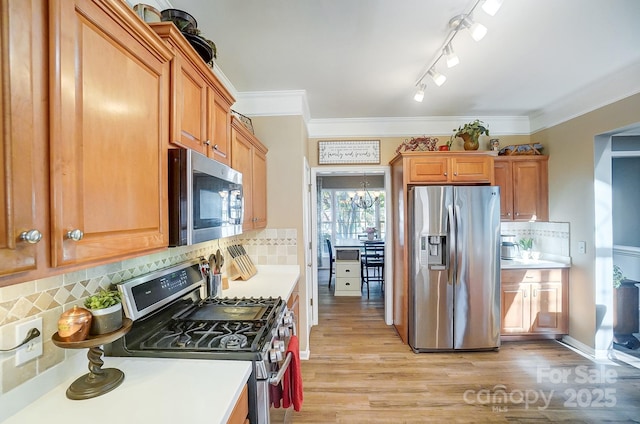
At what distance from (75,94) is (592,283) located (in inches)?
159

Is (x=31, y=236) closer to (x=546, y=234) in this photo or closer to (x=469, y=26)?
(x=469, y=26)

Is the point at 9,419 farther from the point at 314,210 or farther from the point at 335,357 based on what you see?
the point at 314,210

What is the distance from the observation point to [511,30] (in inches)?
72.0

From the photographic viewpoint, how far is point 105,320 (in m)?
0.91

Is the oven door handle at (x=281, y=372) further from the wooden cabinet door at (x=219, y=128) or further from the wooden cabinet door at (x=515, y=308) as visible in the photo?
the wooden cabinet door at (x=515, y=308)

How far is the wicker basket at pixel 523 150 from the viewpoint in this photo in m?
3.29

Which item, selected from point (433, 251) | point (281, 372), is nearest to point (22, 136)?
point (281, 372)

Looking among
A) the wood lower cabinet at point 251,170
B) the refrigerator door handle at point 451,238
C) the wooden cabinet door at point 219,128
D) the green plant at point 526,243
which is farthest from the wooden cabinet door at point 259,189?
the green plant at point 526,243

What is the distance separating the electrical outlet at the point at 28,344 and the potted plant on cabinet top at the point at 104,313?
143 millimetres

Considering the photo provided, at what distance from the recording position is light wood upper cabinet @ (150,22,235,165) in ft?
3.60

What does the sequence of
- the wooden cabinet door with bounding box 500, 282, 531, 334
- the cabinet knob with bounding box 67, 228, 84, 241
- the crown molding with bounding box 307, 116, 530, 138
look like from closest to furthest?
1. the cabinet knob with bounding box 67, 228, 84, 241
2. the wooden cabinet door with bounding box 500, 282, 531, 334
3. the crown molding with bounding box 307, 116, 530, 138

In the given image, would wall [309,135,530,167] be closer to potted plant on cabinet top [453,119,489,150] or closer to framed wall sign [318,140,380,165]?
framed wall sign [318,140,380,165]

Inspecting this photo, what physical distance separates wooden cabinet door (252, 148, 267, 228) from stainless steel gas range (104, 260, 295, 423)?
79 centimetres

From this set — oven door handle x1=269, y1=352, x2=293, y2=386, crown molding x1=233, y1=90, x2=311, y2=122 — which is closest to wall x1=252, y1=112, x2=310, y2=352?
crown molding x1=233, y1=90, x2=311, y2=122
